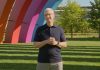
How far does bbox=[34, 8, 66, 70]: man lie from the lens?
5855mm

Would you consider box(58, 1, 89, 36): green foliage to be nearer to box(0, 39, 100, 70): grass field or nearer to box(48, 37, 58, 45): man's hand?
box(0, 39, 100, 70): grass field

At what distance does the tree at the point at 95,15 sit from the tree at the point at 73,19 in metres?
2.92

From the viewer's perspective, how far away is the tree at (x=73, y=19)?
6800 centimetres

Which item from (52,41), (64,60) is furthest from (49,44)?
(64,60)

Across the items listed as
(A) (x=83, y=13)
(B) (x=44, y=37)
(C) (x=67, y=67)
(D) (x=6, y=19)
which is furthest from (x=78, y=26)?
(B) (x=44, y=37)

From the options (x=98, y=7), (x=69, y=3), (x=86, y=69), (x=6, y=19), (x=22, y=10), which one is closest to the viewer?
(x=86, y=69)

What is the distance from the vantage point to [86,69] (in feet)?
41.2

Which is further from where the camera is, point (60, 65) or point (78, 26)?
point (78, 26)

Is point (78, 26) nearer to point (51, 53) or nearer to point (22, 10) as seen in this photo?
point (22, 10)

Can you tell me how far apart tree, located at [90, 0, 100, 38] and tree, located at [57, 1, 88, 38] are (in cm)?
292

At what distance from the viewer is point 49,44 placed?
593 centimetres

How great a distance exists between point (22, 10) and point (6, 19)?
129 inches

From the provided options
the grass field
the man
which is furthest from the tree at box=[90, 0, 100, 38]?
the man

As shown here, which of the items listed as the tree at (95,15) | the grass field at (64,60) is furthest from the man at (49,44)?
the tree at (95,15)
